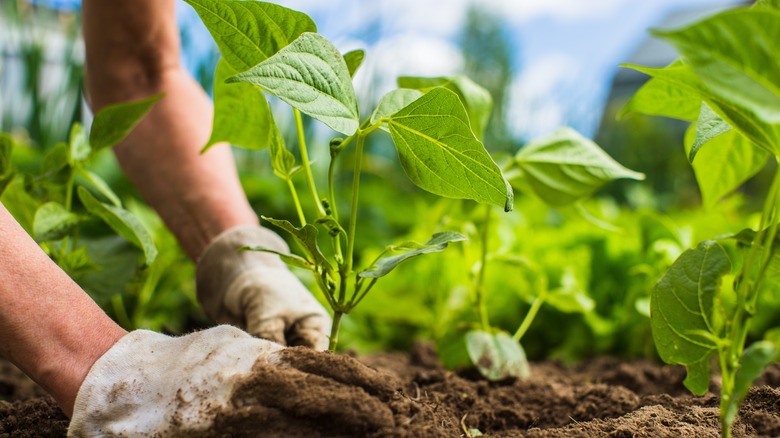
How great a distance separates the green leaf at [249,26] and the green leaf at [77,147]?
37cm

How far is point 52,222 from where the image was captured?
0.85 m

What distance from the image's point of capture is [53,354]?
2.11 ft

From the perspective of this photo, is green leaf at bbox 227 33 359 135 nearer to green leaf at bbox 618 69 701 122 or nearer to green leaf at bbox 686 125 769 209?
green leaf at bbox 618 69 701 122

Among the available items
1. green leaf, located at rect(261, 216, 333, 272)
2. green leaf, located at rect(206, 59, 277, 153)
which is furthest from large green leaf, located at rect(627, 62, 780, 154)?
green leaf, located at rect(206, 59, 277, 153)

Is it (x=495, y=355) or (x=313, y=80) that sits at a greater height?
(x=313, y=80)

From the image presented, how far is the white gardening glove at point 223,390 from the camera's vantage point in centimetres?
59

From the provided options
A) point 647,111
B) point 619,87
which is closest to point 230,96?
point 647,111

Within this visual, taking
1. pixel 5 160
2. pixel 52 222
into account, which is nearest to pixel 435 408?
pixel 52 222

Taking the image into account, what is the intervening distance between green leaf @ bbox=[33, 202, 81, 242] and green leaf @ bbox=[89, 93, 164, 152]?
10 cm

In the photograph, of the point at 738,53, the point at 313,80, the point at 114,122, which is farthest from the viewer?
the point at 114,122

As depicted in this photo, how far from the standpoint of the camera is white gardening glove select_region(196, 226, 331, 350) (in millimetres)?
959

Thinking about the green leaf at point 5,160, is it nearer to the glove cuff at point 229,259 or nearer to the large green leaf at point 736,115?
the glove cuff at point 229,259

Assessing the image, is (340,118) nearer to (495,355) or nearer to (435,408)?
(435,408)

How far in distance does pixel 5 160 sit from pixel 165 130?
30 centimetres
